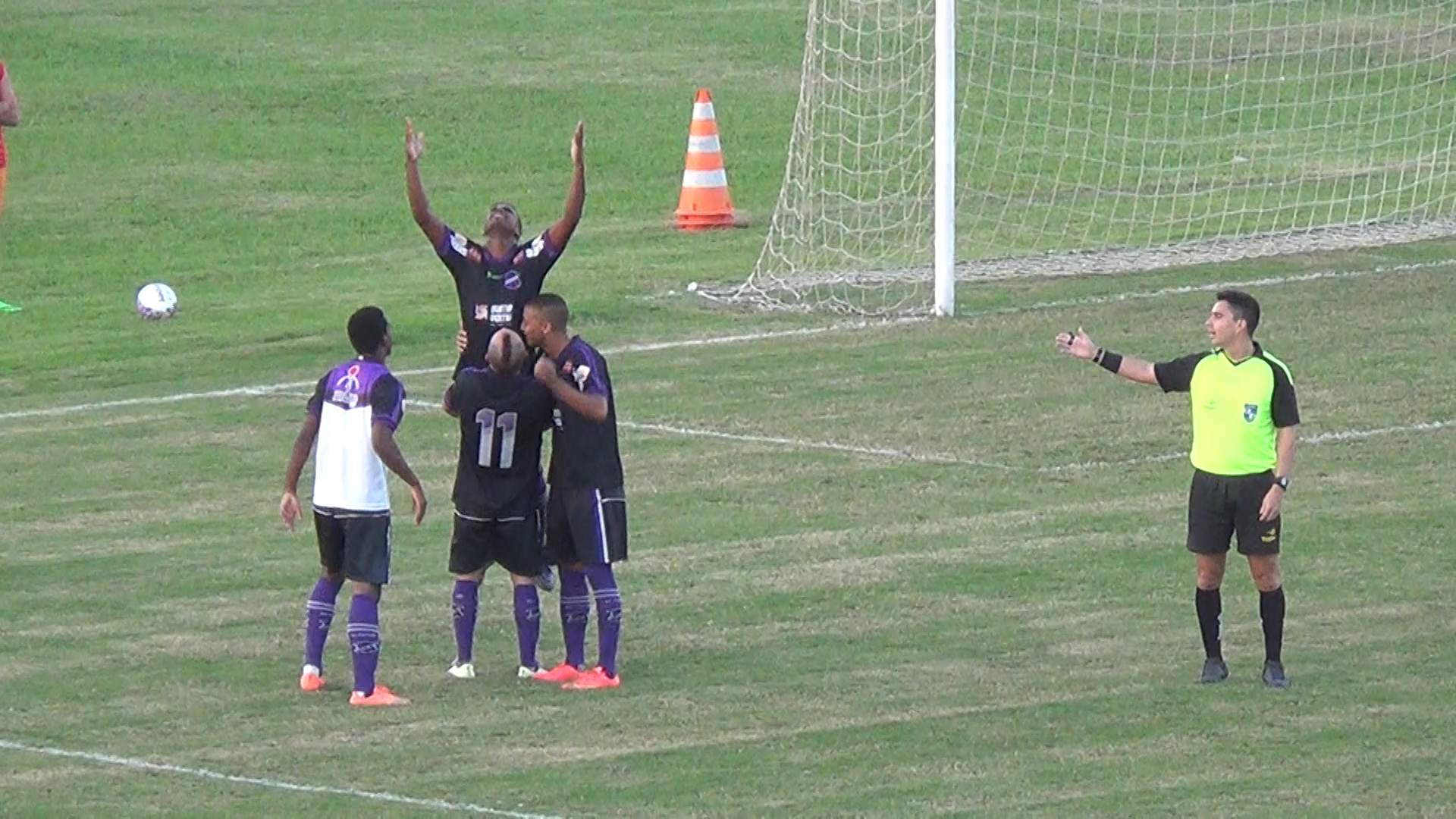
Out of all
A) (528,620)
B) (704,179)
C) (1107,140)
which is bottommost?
(528,620)

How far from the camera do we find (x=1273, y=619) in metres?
11.3

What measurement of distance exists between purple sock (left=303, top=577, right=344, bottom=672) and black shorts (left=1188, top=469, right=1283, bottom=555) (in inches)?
133

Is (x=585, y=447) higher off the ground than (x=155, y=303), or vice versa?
(x=585, y=447)

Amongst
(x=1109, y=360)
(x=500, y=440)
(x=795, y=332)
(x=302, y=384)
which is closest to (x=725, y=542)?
(x=500, y=440)

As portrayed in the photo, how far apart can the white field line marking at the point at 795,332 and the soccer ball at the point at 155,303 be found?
2.71 meters

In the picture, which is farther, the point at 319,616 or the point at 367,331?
the point at 319,616

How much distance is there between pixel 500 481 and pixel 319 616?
2.92 feet

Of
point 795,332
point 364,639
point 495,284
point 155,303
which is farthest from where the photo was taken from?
point 155,303

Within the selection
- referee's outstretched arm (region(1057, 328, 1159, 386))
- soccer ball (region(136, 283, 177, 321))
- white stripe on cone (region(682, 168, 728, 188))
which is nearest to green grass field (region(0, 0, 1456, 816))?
soccer ball (region(136, 283, 177, 321))

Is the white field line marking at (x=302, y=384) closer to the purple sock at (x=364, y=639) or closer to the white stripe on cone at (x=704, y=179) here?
the white stripe on cone at (x=704, y=179)

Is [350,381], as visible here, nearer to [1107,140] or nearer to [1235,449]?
[1235,449]

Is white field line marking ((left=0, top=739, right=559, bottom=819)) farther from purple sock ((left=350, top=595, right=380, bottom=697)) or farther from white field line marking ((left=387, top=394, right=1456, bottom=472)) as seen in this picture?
white field line marking ((left=387, top=394, right=1456, bottom=472))

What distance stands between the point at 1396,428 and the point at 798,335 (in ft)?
16.1

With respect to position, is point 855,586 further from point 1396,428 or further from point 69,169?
point 69,169
